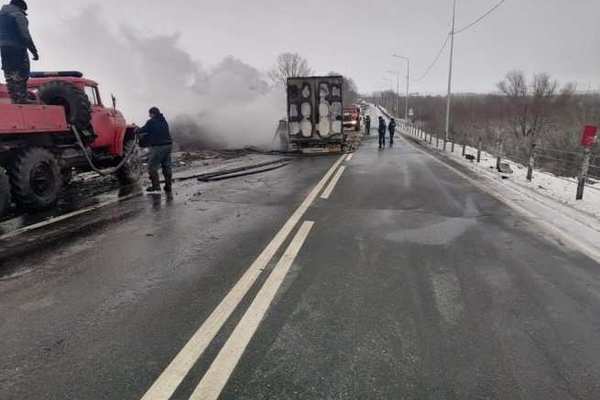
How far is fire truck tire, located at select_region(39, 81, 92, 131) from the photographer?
9.08m

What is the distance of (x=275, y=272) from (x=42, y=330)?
85.6 inches

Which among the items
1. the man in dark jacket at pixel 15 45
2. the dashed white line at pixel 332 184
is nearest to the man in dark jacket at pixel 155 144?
the man in dark jacket at pixel 15 45

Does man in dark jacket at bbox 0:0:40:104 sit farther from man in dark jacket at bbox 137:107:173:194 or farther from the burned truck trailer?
the burned truck trailer

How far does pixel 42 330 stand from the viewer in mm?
3479

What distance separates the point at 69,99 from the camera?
9.12 metres

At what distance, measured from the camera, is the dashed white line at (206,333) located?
8.96 feet

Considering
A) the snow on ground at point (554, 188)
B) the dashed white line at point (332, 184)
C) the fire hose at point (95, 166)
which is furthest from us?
the dashed white line at point (332, 184)

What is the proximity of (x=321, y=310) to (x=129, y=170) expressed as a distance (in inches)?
354

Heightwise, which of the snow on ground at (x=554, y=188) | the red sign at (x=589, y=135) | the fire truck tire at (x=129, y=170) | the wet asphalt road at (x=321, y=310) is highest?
the red sign at (x=589, y=135)

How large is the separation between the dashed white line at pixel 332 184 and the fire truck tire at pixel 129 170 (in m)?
5.19

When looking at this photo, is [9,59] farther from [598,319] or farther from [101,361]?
[598,319]

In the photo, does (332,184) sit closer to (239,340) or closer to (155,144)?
(155,144)

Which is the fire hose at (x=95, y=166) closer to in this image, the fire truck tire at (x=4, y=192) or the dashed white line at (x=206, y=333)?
the fire truck tire at (x=4, y=192)

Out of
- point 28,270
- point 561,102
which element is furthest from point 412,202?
point 561,102
